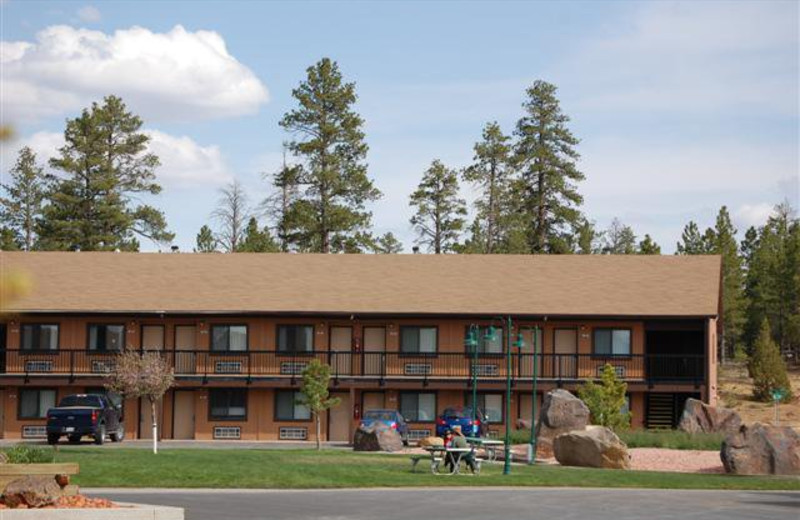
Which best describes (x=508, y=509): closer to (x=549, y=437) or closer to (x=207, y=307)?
(x=549, y=437)

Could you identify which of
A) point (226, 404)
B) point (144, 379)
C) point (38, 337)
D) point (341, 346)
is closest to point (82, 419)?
point (144, 379)

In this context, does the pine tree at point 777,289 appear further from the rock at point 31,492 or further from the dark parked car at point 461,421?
the rock at point 31,492

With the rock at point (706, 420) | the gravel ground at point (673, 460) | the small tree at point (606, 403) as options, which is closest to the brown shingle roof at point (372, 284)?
the rock at point (706, 420)

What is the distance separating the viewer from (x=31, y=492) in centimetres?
2153

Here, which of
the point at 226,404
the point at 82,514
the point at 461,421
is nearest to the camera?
the point at 82,514

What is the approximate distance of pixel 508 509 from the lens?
2528cm

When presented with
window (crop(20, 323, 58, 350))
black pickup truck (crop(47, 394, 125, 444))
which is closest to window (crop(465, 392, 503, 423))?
black pickup truck (crop(47, 394, 125, 444))

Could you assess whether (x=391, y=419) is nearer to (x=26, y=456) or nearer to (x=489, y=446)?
(x=489, y=446)

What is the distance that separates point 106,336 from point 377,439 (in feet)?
58.1

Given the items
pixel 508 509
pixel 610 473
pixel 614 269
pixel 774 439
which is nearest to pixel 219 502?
pixel 508 509

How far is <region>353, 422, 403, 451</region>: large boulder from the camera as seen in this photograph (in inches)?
1665

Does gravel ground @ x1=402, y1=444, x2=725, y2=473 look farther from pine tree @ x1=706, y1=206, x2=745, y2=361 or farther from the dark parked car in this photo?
pine tree @ x1=706, y1=206, x2=745, y2=361

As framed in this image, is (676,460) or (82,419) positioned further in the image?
(82,419)

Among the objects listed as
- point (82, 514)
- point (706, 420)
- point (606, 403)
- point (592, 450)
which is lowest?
point (82, 514)
